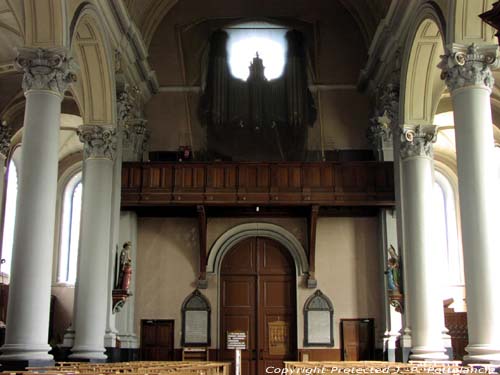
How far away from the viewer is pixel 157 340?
2070cm

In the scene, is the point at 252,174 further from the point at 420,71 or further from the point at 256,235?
the point at 420,71

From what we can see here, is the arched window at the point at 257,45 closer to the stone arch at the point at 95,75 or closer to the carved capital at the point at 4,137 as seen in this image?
the stone arch at the point at 95,75

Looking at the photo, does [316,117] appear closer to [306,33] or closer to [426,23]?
[306,33]

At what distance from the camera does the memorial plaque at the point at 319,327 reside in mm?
20609

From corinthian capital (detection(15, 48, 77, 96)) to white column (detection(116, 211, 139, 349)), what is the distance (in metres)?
6.98

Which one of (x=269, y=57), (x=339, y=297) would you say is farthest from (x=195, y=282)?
(x=269, y=57)

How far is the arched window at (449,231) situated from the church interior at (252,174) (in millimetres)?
59

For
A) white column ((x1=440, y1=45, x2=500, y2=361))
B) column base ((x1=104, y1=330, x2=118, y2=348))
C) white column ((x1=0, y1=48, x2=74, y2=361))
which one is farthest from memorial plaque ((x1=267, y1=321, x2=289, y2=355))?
white column ((x1=0, y1=48, x2=74, y2=361))

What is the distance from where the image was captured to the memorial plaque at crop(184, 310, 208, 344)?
67.7 ft


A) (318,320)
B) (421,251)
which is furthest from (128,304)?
(421,251)

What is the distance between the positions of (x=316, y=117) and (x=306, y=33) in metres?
3.14

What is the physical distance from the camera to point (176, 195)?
19750 millimetres

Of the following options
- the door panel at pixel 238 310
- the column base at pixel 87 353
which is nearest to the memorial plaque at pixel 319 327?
the door panel at pixel 238 310

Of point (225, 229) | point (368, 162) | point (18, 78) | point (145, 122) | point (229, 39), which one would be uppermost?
point (229, 39)
